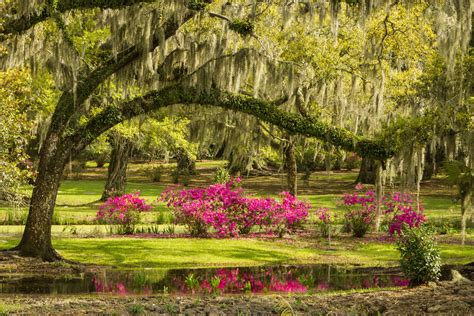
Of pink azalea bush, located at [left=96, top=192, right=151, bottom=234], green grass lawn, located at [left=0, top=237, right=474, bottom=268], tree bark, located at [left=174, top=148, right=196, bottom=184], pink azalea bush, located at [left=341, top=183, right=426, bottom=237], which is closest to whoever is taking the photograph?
green grass lawn, located at [left=0, top=237, right=474, bottom=268]

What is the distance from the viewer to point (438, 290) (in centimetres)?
1329

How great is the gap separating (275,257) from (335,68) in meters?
8.52

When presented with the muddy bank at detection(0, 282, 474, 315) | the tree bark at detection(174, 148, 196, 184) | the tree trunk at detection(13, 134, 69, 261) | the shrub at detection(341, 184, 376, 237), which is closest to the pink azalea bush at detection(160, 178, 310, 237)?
the shrub at detection(341, 184, 376, 237)

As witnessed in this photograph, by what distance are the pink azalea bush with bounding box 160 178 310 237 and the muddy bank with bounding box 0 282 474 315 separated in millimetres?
10537

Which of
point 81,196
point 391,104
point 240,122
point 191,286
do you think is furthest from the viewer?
point 81,196

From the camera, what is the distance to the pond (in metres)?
14.4

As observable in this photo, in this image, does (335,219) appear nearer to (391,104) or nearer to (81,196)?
(391,104)

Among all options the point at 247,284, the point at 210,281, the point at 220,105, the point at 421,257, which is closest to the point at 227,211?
the point at 220,105

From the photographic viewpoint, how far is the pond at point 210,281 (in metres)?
14.4

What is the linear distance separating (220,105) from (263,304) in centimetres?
747

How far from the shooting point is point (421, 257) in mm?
14125

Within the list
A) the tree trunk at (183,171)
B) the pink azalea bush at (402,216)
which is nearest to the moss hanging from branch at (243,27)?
the pink azalea bush at (402,216)

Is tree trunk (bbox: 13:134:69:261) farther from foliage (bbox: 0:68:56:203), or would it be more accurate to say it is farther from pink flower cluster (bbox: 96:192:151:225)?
pink flower cluster (bbox: 96:192:151:225)

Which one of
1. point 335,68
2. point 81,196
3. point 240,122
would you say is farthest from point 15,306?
point 81,196
